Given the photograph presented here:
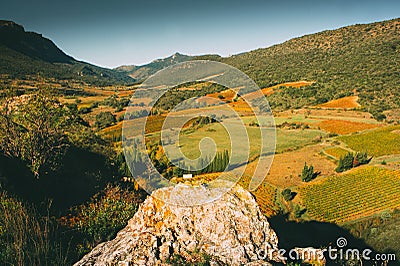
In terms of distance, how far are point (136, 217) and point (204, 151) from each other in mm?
36636

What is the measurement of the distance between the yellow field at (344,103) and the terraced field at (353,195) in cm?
4689

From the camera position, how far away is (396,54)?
98.8 m

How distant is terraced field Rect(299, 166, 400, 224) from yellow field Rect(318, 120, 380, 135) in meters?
25.8

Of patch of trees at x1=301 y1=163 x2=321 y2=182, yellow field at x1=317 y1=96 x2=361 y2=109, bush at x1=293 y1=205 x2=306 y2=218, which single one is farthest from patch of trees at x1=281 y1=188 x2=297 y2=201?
yellow field at x1=317 y1=96 x2=361 y2=109

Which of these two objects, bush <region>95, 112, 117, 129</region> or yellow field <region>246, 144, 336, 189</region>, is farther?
bush <region>95, 112, 117, 129</region>

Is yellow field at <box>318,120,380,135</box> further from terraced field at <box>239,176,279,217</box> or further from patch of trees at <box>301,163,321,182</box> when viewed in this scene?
terraced field at <box>239,176,279,217</box>

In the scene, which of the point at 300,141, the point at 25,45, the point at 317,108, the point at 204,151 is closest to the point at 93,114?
the point at 204,151

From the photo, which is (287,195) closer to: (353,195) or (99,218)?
(353,195)

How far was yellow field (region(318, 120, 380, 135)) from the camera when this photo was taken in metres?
62.1

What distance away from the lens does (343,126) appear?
65375mm

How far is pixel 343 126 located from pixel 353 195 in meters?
38.8

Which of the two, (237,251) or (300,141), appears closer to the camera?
(237,251)

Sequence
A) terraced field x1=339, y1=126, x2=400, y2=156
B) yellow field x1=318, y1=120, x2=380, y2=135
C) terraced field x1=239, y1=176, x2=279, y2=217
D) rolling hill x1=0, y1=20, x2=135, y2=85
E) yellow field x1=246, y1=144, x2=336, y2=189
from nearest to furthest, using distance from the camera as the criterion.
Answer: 1. terraced field x1=239, y1=176, x2=279, y2=217
2. yellow field x1=246, y1=144, x2=336, y2=189
3. terraced field x1=339, y1=126, x2=400, y2=156
4. yellow field x1=318, y1=120, x2=380, y2=135
5. rolling hill x1=0, y1=20, x2=135, y2=85

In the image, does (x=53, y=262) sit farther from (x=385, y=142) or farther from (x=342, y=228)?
(x=385, y=142)
